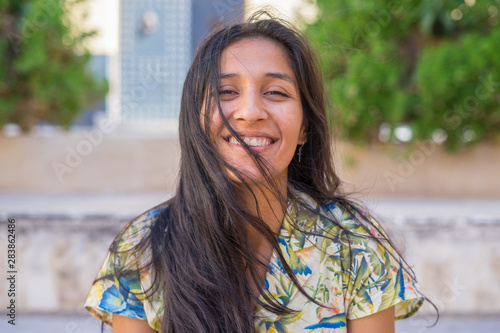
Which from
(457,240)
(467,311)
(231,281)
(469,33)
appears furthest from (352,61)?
(231,281)

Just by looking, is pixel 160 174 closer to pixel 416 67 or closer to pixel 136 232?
pixel 416 67

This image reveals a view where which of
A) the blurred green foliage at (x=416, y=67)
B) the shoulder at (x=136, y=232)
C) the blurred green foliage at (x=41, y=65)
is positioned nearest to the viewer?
the shoulder at (x=136, y=232)

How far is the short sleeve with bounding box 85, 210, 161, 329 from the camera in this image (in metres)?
1.61

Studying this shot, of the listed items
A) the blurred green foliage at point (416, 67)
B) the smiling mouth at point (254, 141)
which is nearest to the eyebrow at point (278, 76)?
the smiling mouth at point (254, 141)

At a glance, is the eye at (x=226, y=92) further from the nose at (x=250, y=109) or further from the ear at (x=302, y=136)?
the ear at (x=302, y=136)

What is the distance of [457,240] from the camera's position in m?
3.52

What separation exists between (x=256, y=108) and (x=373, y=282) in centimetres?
64

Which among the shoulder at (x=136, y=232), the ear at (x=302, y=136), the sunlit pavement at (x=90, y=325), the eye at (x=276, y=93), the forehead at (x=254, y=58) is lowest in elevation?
the sunlit pavement at (x=90, y=325)

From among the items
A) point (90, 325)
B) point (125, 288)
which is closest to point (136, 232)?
point (125, 288)

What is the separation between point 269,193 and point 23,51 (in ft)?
15.0

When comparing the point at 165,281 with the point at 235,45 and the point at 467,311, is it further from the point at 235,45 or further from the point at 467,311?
the point at 467,311

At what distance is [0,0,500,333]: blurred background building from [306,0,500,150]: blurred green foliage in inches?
1.2

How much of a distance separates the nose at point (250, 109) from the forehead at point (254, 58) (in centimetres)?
8

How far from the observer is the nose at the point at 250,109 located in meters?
1.56
